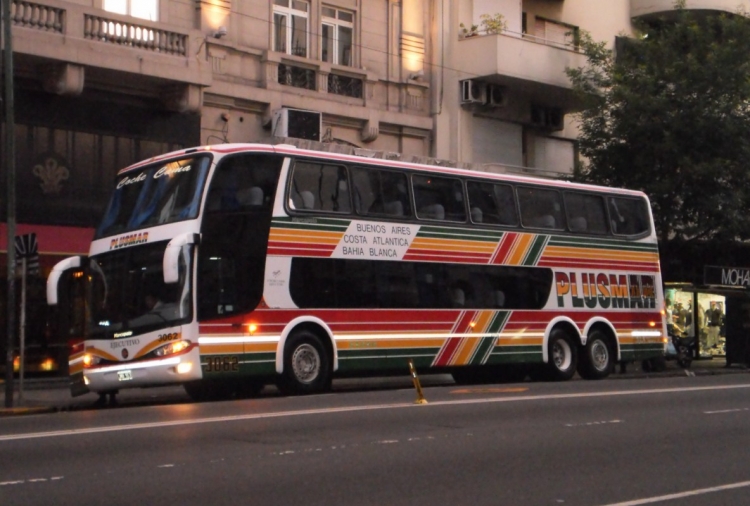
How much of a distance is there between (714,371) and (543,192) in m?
8.46

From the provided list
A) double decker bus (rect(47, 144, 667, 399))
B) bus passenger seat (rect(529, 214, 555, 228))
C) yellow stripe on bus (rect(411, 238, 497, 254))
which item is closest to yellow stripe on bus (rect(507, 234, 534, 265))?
double decker bus (rect(47, 144, 667, 399))

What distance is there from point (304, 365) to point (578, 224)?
7.70 meters

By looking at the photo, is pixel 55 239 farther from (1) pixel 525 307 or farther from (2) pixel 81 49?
(1) pixel 525 307

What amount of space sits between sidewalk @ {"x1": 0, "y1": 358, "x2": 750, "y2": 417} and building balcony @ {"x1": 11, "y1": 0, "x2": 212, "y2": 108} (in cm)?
575

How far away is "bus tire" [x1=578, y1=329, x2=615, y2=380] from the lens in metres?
22.9

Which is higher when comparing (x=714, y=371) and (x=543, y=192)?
(x=543, y=192)

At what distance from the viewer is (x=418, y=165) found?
2005cm

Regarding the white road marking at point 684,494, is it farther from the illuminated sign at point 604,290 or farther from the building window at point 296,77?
the building window at point 296,77

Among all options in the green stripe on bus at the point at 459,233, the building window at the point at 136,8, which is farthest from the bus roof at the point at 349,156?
the building window at the point at 136,8

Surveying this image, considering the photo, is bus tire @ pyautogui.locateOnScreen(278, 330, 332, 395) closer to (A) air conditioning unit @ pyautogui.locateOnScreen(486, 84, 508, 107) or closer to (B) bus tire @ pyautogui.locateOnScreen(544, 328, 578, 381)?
(B) bus tire @ pyautogui.locateOnScreen(544, 328, 578, 381)

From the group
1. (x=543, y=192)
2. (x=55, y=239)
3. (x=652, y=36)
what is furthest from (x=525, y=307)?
(x=652, y=36)

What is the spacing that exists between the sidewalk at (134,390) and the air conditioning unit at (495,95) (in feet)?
25.7

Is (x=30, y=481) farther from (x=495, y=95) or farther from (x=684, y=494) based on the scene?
(x=495, y=95)

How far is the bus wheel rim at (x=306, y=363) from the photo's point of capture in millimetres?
17781
